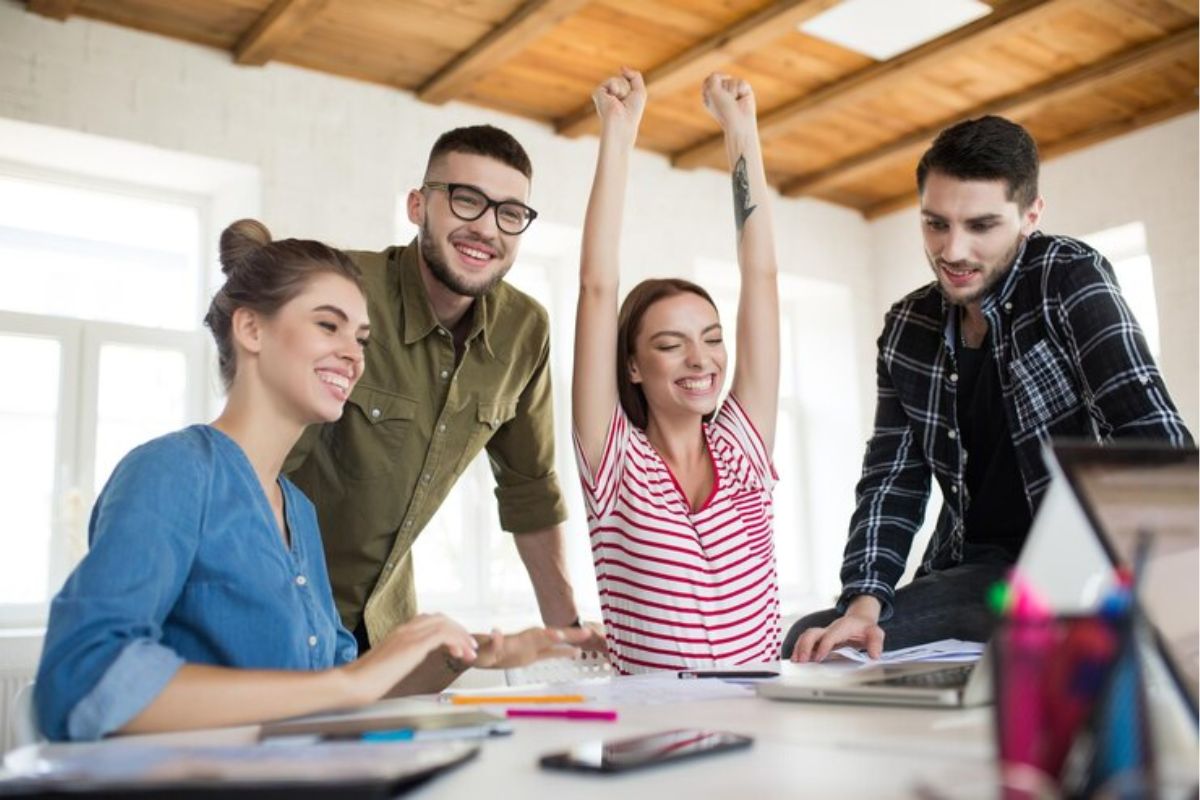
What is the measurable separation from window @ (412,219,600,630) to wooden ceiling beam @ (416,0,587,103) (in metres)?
0.62

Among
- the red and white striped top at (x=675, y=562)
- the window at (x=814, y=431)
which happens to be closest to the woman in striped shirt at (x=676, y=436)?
the red and white striped top at (x=675, y=562)

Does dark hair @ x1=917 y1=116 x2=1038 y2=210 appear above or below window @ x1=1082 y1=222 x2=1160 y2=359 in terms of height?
below

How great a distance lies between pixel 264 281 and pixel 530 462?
1.06m

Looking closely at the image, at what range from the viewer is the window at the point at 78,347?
12.8 feet

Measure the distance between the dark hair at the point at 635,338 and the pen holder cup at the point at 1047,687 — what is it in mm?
1569

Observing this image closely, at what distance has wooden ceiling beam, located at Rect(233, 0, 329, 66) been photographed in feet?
12.5

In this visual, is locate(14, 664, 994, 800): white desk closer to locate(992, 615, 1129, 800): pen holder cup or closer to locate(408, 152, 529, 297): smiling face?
locate(992, 615, 1129, 800): pen holder cup

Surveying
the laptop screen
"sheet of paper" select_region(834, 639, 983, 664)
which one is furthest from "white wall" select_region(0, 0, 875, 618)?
the laptop screen

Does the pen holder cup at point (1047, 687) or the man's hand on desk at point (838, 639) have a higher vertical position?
the pen holder cup at point (1047, 687)

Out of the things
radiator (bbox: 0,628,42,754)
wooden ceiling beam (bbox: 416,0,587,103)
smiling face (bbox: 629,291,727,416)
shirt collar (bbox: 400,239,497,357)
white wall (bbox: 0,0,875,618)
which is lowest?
radiator (bbox: 0,628,42,754)

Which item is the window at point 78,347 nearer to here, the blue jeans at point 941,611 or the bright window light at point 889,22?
the bright window light at point 889,22

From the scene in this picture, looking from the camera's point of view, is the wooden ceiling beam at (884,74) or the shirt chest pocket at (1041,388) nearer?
the shirt chest pocket at (1041,388)

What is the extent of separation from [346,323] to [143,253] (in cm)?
322

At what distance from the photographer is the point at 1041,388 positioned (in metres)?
1.94
